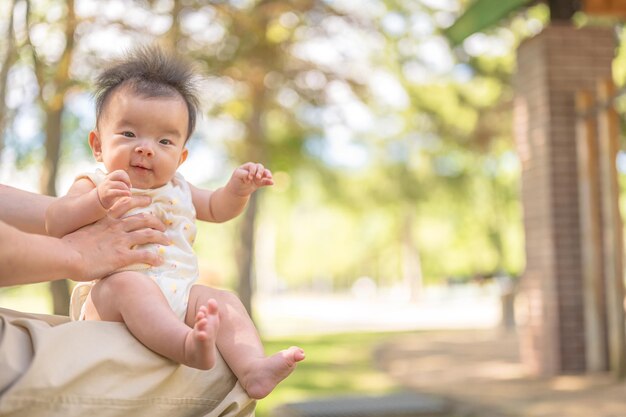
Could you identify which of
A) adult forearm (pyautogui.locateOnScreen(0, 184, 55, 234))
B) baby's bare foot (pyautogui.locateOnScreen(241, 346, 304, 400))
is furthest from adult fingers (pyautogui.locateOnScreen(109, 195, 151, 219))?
baby's bare foot (pyautogui.locateOnScreen(241, 346, 304, 400))

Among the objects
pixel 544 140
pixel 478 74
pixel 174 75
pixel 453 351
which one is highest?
pixel 478 74

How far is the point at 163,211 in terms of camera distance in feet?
5.49

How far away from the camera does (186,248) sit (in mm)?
1660

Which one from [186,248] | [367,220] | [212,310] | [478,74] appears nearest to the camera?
[212,310]

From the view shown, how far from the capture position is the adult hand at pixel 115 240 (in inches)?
57.6

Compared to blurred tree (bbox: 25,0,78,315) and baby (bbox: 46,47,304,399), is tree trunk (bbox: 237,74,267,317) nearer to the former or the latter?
blurred tree (bbox: 25,0,78,315)

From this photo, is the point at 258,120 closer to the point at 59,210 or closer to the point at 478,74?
the point at 478,74

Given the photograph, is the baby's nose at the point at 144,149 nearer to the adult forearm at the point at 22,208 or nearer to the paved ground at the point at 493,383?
the adult forearm at the point at 22,208

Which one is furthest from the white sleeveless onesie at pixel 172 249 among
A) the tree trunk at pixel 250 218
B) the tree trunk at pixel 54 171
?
the tree trunk at pixel 250 218

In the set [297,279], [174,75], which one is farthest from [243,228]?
[297,279]

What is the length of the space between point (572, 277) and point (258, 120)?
688cm

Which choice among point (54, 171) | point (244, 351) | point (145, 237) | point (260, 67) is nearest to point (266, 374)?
point (244, 351)

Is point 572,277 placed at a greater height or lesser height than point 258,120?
lesser

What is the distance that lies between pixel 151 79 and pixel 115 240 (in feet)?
1.27
